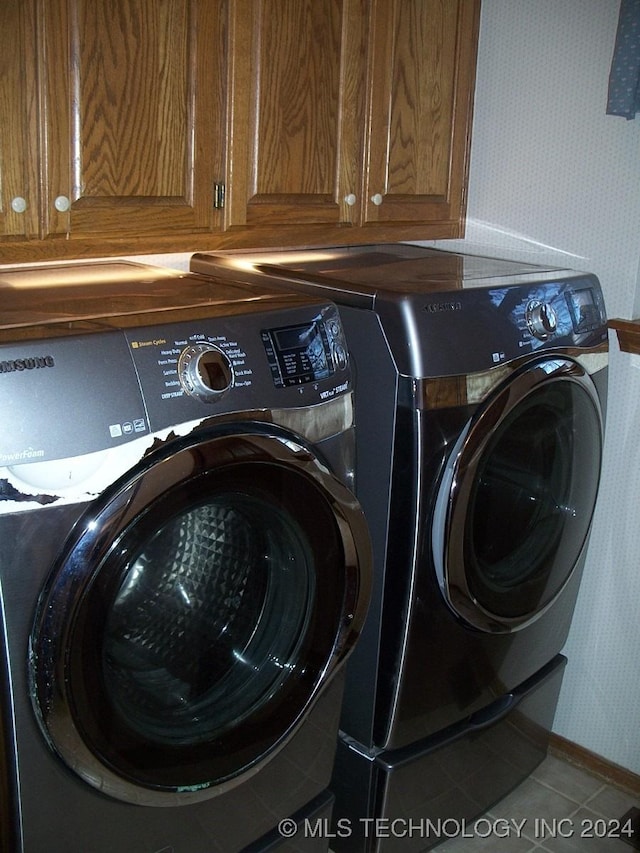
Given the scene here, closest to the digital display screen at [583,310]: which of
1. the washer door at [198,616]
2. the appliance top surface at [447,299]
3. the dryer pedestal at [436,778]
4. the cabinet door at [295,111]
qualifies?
the appliance top surface at [447,299]

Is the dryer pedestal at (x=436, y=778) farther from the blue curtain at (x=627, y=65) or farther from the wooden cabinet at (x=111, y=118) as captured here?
the blue curtain at (x=627, y=65)

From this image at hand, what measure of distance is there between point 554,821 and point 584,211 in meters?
1.39

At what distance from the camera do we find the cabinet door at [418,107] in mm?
1975

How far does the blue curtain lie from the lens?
192 cm

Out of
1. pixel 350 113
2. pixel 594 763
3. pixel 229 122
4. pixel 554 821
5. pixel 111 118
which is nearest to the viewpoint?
pixel 111 118

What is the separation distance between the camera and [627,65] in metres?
1.94

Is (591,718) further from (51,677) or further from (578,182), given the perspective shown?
(51,677)

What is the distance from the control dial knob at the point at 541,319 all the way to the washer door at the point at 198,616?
527mm

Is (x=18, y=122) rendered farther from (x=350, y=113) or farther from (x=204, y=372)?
(x=350, y=113)

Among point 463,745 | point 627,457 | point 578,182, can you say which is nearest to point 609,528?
point 627,457

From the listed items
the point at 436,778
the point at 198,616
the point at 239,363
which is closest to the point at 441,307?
the point at 239,363

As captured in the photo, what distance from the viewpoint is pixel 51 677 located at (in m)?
1.15

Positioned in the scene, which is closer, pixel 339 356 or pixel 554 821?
pixel 339 356

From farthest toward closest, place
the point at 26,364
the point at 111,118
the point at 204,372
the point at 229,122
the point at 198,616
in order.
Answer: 1. the point at 229,122
2. the point at 111,118
3. the point at 198,616
4. the point at 204,372
5. the point at 26,364
